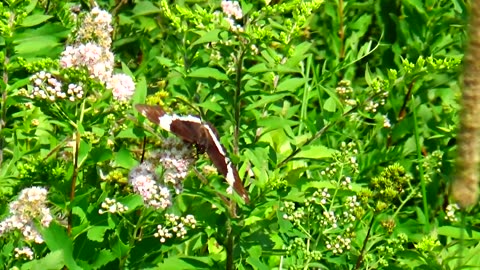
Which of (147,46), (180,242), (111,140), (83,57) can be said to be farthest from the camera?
(147,46)

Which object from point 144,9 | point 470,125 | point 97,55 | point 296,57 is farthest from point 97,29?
point 144,9

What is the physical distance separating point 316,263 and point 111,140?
0.85 metres

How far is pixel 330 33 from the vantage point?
16.8 ft

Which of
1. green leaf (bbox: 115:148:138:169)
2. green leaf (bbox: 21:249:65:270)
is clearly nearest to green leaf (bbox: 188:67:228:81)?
green leaf (bbox: 115:148:138:169)

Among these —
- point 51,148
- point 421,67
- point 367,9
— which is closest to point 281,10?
point 421,67

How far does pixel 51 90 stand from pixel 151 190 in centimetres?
42

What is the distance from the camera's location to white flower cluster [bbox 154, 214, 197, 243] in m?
2.99

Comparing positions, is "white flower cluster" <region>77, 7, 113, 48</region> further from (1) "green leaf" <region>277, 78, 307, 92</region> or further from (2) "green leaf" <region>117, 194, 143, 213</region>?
(1) "green leaf" <region>277, 78, 307, 92</region>

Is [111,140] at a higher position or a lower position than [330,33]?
higher

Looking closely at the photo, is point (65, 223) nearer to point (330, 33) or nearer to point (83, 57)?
point (83, 57)

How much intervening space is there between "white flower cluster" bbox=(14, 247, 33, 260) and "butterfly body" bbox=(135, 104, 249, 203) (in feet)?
→ 1.79

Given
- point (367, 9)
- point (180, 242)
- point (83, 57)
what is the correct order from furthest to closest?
point (367, 9), point (180, 242), point (83, 57)

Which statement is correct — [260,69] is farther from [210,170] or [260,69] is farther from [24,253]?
[24,253]

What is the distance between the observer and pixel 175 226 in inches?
119
